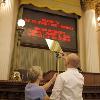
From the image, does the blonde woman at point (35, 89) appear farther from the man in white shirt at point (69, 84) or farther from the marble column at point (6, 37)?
the marble column at point (6, 37)

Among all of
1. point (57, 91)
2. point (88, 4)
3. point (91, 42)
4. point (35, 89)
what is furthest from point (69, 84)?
point (88, 4)

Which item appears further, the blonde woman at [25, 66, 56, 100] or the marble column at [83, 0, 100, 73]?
the marble column at [83, 0, 100, 73]

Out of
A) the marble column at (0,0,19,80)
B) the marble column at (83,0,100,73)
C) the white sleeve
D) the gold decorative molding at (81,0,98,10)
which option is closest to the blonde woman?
the white sleeve

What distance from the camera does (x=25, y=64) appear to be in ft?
26.8

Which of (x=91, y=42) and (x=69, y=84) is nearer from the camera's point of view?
(x=69, y=84)

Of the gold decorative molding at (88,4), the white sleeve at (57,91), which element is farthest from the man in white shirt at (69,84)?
the gold decorative molding at (88,4)

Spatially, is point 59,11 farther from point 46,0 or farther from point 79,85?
point 79,85

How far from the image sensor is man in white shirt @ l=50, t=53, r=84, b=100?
2.56 metres

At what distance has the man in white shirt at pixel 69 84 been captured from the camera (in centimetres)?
256

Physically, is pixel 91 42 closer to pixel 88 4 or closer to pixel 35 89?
pixel 88 4

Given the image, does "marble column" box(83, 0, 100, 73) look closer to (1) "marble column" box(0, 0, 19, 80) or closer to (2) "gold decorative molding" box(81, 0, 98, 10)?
(2) "gold decorative molding" box(81, 0, 98, 10)

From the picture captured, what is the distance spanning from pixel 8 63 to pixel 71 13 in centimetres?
372

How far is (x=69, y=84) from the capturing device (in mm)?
2633

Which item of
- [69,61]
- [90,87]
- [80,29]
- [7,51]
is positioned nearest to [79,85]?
[69,61]
